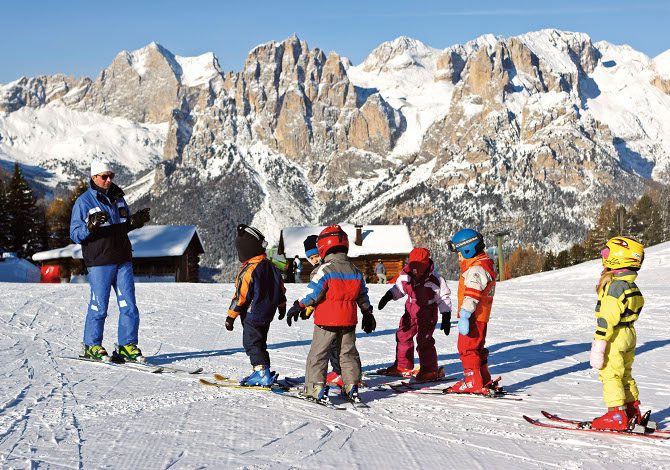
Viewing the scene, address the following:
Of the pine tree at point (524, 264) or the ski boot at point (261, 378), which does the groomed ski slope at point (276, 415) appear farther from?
the pine tree at point (524, 264)

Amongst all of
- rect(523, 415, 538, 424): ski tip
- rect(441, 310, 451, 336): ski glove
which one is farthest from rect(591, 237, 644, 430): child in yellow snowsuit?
rect(441, 310, 451, 336): ski glove

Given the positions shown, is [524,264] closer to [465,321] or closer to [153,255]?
[153,255]

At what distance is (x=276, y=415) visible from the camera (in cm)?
530

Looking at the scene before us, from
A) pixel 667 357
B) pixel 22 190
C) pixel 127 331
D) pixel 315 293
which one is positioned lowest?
pixel 667 357

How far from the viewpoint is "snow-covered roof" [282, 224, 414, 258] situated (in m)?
48.1

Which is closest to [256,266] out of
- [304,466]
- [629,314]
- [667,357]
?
[304,466]

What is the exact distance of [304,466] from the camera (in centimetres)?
399

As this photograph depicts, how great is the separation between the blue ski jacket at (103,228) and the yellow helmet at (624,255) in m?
4.93

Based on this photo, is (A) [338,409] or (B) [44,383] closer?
(A) [338,409]

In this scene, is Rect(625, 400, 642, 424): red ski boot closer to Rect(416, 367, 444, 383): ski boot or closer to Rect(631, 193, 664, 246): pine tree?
Rect(416, 367, 444, 383): ski boot

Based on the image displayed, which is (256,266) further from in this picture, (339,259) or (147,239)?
(147,239)

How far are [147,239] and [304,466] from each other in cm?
4324

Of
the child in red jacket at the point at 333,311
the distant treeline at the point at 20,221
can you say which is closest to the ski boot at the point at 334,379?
the child in red jacket at the point at 333,311

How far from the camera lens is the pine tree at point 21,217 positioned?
49.7 meters
